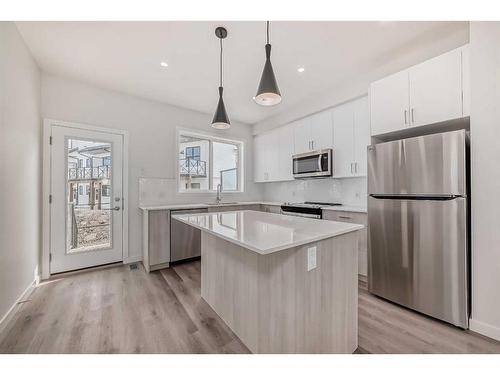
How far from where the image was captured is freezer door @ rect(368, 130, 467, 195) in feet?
5.86

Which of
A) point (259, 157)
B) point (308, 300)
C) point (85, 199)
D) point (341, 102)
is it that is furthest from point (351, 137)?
point (85, 199)

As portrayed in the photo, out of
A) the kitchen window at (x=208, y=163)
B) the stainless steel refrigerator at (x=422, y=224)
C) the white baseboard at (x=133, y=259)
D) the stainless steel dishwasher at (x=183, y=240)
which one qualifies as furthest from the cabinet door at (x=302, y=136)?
the white baseboard at (x=133, y=259)

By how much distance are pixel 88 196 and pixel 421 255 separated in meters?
4.07

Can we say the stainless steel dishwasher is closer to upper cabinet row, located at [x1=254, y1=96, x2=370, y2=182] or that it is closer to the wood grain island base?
upper cabinet row, located at [x1=254, y1=96, x2=370, y2=182]

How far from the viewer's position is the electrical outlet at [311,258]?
51.6 inches

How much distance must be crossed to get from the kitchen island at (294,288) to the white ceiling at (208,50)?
187cm

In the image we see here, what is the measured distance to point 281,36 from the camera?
215 cm

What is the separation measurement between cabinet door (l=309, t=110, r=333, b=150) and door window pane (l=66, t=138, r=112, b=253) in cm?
323

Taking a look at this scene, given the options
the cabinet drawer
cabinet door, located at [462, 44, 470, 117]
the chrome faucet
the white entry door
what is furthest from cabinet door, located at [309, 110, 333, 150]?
the white entry door

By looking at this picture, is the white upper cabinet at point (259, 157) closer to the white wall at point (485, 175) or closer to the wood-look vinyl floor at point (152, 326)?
the wood-look vinyl floor at point (152, 326)

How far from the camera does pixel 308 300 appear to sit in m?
1.33

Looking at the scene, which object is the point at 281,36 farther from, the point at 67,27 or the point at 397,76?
the point at 67,27
